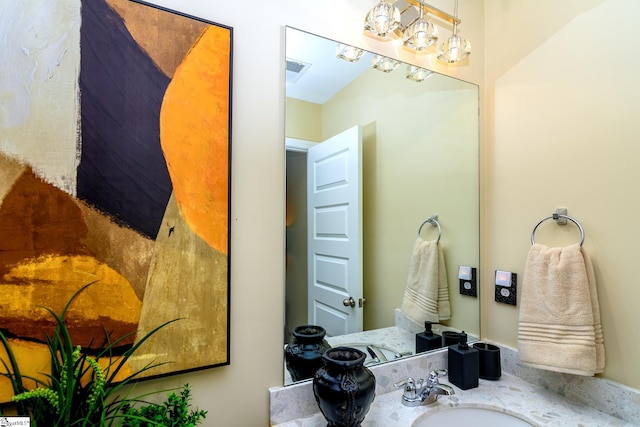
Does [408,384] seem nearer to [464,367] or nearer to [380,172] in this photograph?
[464,367]

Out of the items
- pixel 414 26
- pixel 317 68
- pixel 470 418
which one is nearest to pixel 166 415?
pixel 470 418

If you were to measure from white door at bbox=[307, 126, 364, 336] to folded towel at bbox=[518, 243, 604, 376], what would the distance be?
1.92ft

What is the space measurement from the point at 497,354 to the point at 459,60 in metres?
1.17

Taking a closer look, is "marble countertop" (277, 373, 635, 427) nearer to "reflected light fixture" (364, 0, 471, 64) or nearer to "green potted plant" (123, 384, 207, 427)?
"green potted plant" (123, 384, 207, 427)

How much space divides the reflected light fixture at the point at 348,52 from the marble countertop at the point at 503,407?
3.83 ft

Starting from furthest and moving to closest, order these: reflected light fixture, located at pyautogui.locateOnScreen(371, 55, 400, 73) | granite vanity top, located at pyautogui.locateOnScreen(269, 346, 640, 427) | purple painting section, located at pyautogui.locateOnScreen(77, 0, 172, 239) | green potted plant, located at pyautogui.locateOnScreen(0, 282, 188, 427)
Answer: reflected light fixture, located at pyautogui.locateOnScreen(371, 55, 400, 73)
granite vanity top, located at pyautogui.locateOnScreen(269, 346, 640, 427)
purple painting section, located at pyautogui.locateOnScreen(77, 0, 172, 239)
green potted plant, located at pyautogui.locateOnScreen(0, 282, 188, 427)

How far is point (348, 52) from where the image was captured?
3.68 ft

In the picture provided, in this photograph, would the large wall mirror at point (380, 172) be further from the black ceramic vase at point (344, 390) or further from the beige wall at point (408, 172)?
the black ceramic vase at point (344, 390)

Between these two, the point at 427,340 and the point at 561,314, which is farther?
the point at 427,340

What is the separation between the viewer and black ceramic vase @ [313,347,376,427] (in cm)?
83

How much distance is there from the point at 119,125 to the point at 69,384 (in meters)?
0.57

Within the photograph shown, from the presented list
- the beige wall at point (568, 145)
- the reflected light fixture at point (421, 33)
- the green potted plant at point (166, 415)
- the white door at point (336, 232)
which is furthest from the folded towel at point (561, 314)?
the green potted plant at point (166, 415)

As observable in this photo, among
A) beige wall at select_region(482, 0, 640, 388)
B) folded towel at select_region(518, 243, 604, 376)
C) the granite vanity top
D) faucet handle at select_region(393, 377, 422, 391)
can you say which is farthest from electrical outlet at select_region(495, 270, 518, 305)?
faucet handle at select_region(393, 377, 422, 391)

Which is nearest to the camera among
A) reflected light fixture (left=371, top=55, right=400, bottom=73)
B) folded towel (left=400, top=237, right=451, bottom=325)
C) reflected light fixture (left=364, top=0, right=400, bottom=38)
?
reflected light fixture (left=364, top=0, right=400, bottom=38)
